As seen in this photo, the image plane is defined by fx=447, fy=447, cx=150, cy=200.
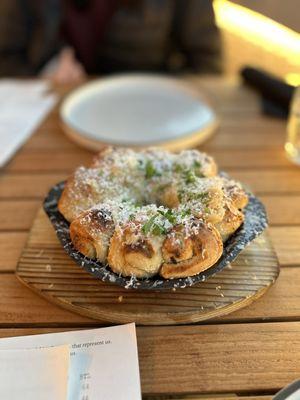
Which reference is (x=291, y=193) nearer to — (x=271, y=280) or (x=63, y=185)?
(x=271, y=280)

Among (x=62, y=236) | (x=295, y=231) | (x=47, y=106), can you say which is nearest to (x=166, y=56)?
(x=47, y=106)

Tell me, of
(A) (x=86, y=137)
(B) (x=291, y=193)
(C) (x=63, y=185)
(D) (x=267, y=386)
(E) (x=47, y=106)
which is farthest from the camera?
(E) (x=47, y=106)

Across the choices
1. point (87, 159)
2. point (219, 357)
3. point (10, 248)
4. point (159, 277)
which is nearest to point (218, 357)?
point (219, 357)

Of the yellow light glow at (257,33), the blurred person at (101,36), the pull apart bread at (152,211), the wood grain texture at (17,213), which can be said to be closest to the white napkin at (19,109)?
the wood grain texture at (17,213)

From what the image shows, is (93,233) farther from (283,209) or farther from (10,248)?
(283,209)

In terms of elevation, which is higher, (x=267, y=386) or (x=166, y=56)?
(x=267, y=386)

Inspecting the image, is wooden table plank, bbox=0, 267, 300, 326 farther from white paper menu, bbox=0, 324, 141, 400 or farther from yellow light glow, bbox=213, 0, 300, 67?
yellow light glow, bbox=213, 0, 300, 67

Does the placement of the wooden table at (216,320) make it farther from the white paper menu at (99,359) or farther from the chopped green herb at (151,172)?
the chopped green herb at (151,172)
